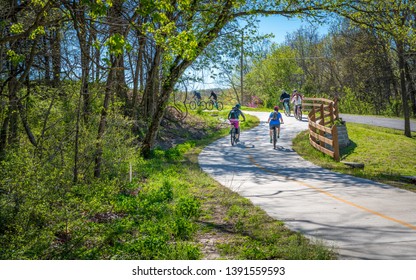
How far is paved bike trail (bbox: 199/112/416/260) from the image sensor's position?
24.7 ft

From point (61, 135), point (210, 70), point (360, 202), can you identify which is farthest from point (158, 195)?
point (210, 70)

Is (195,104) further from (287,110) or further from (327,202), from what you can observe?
(327,202)

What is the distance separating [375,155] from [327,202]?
38.2ft

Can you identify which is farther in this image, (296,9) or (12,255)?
(296,9)

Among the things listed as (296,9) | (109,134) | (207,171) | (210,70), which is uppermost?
(296,9)

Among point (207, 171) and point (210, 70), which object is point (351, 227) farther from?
point (210, 70)

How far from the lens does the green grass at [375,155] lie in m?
16.0

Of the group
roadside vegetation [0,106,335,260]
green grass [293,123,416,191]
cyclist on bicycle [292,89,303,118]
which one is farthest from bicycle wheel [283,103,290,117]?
roadside vegetation [0,106,335,260]

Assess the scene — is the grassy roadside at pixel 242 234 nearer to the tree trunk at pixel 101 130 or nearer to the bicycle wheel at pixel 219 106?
the tree trunk at pixel 101 130

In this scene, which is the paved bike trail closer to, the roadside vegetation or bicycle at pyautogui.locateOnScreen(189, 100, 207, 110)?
the roadside vegetation

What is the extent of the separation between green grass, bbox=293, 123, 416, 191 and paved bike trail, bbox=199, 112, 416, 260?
0.85m

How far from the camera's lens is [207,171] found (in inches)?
667

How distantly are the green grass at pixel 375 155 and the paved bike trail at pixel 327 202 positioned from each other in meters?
0.85

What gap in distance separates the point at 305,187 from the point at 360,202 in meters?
2.49
